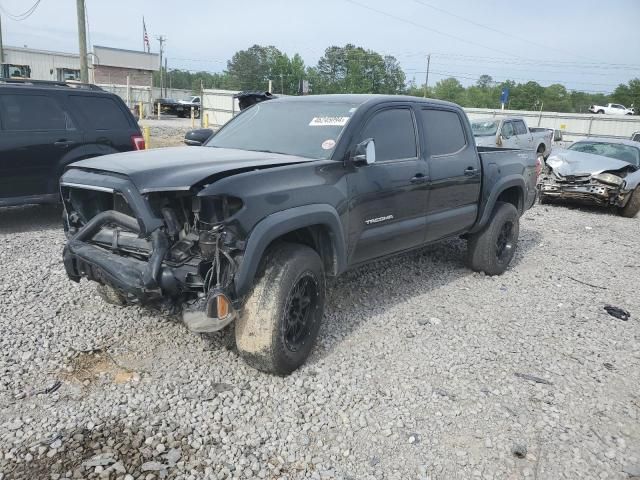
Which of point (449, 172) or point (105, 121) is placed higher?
point (105, 121)

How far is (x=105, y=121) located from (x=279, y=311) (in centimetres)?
553

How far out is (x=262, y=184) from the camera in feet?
10.5

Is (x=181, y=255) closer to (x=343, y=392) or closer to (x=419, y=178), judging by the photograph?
(x=343, y=392)

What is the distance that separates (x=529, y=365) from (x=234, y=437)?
2.30 metres

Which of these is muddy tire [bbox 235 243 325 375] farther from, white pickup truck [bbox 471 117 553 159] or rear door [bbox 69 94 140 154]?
white pickup truck [bbox 471 117 553 159]

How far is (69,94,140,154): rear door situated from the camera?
729cm

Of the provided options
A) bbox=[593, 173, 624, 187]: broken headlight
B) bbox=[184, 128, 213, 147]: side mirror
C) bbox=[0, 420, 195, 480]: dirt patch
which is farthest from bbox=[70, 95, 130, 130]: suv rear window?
bbox=[593, 173, 624, 187]: broken headlight

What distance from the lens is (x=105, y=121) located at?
752cm

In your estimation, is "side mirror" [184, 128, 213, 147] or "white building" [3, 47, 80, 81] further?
"white building" [3, 47, 80, 81]

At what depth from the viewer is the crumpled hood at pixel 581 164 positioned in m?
10.7

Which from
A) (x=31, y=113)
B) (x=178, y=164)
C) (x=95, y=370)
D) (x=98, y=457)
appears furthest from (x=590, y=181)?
(x=98, y=457)

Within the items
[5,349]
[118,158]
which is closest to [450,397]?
[118,158]

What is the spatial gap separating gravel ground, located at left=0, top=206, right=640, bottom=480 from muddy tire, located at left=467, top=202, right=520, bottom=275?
562mm

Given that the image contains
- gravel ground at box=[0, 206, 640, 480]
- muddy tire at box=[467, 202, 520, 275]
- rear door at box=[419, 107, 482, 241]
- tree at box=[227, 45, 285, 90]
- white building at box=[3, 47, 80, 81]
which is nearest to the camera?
gravel ground at box=[0, 206, 640, 480]
